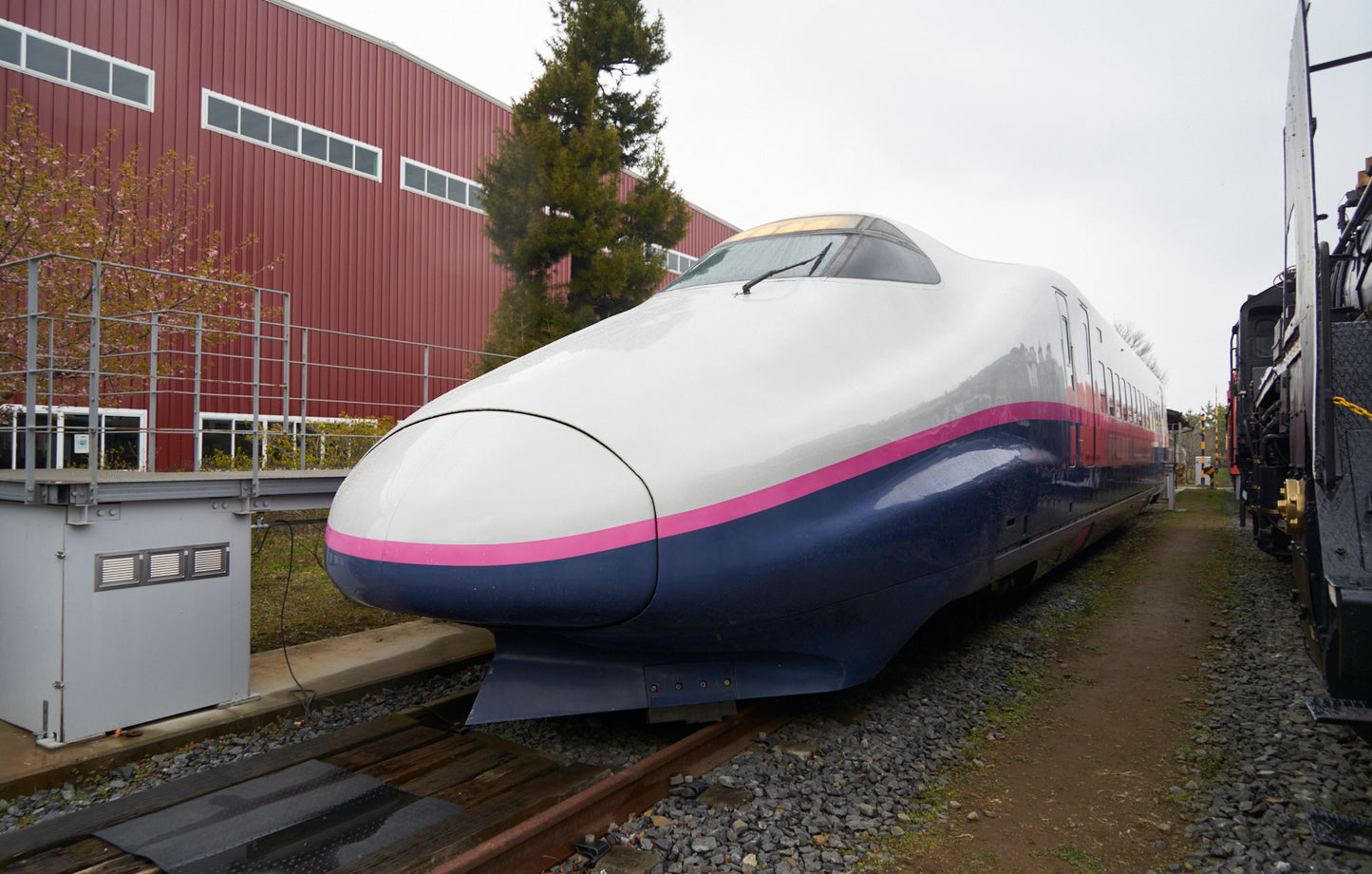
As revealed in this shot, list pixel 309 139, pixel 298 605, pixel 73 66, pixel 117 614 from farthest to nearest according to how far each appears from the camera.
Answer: pixel 309 139 < pixel 73 66 < pixel 298 605 < pixel 117 614

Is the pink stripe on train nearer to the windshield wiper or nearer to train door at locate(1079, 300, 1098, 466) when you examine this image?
the windshield wiper

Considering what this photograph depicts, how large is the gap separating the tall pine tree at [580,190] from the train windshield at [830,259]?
7.09 metres

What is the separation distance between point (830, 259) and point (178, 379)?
6.48 m

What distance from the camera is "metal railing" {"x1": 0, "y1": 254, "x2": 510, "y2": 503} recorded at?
15.4 feet

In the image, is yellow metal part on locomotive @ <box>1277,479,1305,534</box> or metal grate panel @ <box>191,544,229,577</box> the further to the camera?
metal grate panel @ <box>191,544,229,577</box>

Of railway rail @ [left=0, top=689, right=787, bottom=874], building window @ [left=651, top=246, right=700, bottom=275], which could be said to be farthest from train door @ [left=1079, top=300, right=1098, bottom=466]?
building window @ [left=651, top=246, right=700, bottom=275]

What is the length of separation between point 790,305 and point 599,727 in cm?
228

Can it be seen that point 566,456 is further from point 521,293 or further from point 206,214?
point 206,214

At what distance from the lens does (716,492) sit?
317 cm

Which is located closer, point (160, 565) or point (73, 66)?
point (160, 565)

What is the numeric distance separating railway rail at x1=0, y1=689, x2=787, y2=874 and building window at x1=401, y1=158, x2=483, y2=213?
43.0 ft

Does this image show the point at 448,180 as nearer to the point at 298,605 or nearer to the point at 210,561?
the point at 298,605

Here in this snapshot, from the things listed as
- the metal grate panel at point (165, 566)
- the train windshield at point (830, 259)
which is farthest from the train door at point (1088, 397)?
the metal grate panel at point (165, 566)

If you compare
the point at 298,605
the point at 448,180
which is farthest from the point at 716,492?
the point at 448,180
